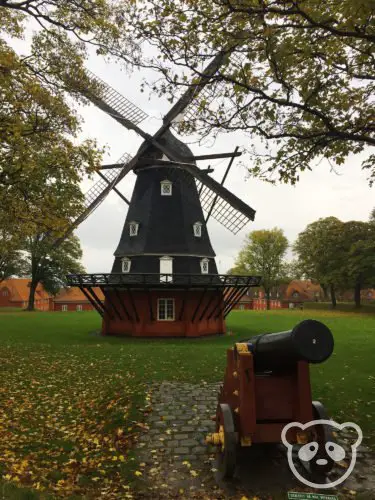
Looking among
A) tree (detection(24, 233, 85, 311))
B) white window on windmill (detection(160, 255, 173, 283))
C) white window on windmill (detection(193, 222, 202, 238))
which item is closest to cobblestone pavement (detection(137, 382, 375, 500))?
white window on windmill (detection(160, 255, 173, 283))

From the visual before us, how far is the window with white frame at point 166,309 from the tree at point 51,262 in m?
26.2

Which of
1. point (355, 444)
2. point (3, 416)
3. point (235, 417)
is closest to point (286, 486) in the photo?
point (235, 417)

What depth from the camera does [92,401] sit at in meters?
9.62

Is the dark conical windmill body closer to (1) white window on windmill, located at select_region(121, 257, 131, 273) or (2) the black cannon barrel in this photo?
(1) white window on windmill, located at select_region(121, 257, 131, 273)

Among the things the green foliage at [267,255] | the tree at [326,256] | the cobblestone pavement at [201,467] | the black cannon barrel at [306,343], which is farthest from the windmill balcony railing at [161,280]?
the green foliage at [267,255]

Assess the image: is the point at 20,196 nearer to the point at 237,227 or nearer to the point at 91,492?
the point at 91,492

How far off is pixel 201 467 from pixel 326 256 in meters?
48.8

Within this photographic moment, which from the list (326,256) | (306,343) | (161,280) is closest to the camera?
(306,343)

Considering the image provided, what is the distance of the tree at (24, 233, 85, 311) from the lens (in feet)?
149

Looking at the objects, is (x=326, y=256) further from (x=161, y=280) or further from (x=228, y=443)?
(x=228, y=443)

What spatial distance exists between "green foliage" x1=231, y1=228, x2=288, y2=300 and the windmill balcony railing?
1540 inches

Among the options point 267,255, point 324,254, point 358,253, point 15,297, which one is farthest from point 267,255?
point 15,297

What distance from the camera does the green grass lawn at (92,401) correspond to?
6062 millimetres

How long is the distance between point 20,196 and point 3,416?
8.76 metres
